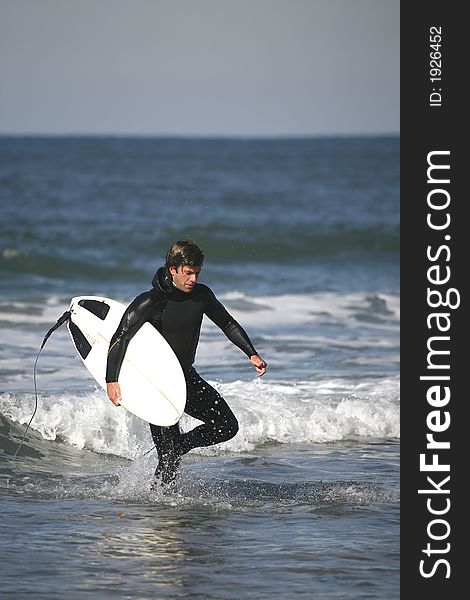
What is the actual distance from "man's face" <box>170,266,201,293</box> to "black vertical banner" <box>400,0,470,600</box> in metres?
1.29

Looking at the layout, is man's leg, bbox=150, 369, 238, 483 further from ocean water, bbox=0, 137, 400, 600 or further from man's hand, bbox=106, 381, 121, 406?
man's hand, bbox=106, 381, 121, 406

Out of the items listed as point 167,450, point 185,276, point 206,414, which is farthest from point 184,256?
point 167,450

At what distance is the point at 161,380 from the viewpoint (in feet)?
21.9

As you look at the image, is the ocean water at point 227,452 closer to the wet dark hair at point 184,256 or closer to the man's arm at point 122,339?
the man's arm at point 122,339

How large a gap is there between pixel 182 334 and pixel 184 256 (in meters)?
0.63

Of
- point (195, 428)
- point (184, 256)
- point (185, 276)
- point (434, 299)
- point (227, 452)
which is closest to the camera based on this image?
point (184, 256)

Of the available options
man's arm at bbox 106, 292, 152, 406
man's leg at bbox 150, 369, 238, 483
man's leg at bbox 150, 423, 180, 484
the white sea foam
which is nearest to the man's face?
man's arm at bbox 106, 292, 152, 406

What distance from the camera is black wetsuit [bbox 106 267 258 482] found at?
643 cm

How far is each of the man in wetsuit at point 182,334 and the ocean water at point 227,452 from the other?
0.35m

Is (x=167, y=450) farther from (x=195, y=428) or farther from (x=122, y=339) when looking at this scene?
(x=122, y=339)

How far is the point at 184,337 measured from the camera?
6641 millimetres

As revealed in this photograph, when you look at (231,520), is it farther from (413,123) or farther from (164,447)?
(413,123)

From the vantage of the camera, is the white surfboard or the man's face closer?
the man's face

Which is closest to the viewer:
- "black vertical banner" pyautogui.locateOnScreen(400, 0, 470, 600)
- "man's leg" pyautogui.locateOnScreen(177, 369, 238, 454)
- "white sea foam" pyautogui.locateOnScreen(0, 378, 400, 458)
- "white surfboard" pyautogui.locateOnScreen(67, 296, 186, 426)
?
"black vertical banner" pyautogui.locateOnScreen(400, 0, 470, 600)
